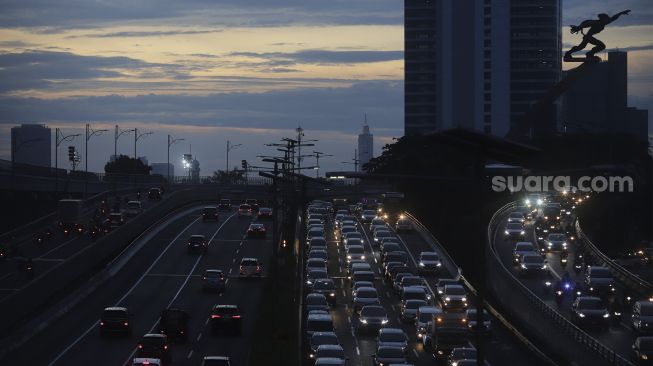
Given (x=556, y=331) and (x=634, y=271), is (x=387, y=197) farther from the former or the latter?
(x=556, y=331)

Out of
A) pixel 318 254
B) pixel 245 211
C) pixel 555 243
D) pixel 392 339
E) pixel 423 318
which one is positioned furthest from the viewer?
pixel 245 211

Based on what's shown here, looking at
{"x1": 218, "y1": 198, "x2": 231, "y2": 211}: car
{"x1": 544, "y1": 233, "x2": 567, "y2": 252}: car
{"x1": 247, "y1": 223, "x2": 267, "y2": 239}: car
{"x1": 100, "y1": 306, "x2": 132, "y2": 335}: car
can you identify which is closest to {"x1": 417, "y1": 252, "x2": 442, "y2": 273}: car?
{"x1": 544, "y1": 233, "x2": 567, "y2": 252}: car

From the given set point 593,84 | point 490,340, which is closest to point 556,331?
point 490,340

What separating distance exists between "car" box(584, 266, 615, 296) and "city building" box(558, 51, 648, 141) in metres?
75.1

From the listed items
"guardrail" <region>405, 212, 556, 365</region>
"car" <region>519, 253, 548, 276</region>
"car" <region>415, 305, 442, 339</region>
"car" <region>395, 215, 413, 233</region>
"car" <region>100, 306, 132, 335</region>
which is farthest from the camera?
"car" <region>395, 215, 413, 233</region>

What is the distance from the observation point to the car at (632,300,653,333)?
46688 millimetres

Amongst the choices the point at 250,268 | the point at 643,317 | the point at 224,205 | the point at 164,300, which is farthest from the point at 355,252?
the point at 224,205

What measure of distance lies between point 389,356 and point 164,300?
81.5ft

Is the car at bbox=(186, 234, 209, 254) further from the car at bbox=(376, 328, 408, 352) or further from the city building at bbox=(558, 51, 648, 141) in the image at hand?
the city building at bbox=(558, 51, 648, 141)

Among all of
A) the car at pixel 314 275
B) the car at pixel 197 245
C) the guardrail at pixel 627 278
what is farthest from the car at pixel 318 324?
the car at pixel 197 245

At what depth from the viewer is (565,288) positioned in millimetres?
59094

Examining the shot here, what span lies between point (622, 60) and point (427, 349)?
106 meters

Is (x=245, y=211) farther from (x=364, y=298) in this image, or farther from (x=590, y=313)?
(x=590, y=313)

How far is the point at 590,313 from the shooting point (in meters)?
49.4
